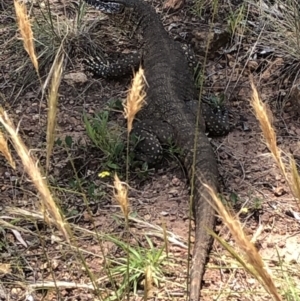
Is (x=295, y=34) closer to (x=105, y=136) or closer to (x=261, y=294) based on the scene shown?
(x=105, y=136)

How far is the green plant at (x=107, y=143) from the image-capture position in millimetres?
4422

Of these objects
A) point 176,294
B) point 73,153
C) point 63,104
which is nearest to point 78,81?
point 63,104

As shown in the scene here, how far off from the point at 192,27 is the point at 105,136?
1.84 metres

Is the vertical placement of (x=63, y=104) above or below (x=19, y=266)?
above

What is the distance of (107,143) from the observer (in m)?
4.48

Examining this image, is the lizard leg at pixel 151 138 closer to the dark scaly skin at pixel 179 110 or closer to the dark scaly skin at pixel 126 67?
the dark scaly skin at pixel 179 110

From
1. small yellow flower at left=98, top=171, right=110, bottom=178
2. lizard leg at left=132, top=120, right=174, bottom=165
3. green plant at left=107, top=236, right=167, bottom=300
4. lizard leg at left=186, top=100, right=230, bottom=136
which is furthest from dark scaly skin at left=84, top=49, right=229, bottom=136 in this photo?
green plant at left=107, top=236, right=167, bottom=300

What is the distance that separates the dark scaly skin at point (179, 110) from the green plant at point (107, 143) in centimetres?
41

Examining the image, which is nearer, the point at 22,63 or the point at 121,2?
the point at 22,63

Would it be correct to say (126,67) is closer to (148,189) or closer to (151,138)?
(151,138)

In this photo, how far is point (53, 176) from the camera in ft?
14.4

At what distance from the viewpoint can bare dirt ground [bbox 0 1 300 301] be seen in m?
3.54

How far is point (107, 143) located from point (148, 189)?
1.40 feet

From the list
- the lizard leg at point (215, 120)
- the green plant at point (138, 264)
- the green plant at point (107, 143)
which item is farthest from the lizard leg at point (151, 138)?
the green plant at point (138, 264)
